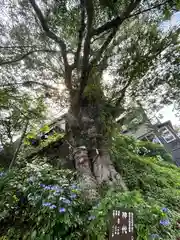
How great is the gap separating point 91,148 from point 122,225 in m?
2.48

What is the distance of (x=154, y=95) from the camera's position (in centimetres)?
553

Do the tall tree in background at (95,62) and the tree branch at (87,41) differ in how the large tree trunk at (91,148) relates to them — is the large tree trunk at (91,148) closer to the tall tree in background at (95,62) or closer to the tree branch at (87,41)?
the tall tree in background at (95,62)

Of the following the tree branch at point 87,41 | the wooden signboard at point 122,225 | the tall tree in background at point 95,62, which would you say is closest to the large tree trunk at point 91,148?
the tall tree in background at point 95,62

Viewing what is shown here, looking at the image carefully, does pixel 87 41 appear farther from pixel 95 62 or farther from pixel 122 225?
pixel 122 225

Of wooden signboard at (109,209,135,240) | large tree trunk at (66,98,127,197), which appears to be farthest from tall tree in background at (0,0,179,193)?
wooden signboard at (109,209,135,240)

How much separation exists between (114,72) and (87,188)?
3.54 m

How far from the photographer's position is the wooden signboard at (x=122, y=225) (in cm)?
158

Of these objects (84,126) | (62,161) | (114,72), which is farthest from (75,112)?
(114,72)

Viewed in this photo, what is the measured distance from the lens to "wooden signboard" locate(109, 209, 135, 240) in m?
1.58

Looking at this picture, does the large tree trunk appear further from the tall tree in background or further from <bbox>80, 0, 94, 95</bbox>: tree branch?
<bbox>80, 0, 94, 95</bbox>: tree branch

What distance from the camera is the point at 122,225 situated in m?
1.63

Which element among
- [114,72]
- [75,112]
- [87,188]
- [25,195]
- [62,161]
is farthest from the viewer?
[114,72]

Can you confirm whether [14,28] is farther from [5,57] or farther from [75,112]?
[75,112]

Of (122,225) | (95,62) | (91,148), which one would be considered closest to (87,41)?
(95,62)
